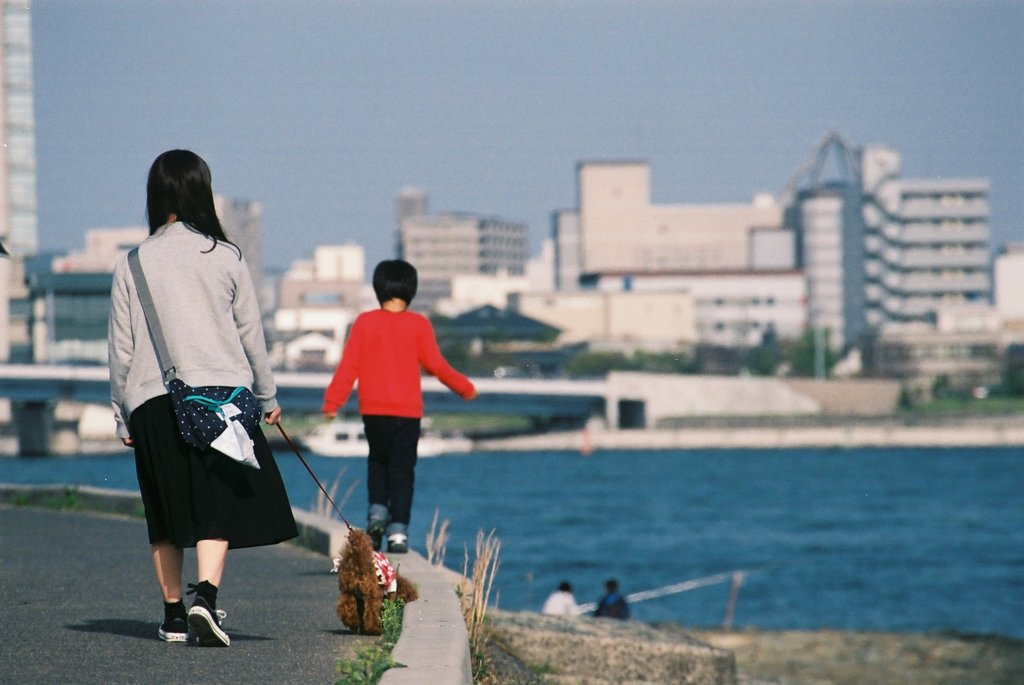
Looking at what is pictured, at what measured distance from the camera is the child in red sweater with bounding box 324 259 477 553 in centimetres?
809

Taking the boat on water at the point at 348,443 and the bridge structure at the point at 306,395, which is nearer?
the bridge structure at the point at 306,395

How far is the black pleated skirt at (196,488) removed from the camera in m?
5.50

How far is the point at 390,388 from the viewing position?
26.6ft

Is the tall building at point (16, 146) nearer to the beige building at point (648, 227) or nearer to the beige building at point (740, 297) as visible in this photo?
the beige building at point (740, 297)

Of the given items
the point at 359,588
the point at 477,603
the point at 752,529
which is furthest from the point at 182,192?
the point at 752,529

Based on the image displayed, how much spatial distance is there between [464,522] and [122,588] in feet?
116

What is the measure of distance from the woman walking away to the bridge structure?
6265 cm

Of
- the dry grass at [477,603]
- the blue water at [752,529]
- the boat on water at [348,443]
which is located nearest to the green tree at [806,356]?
the boat on water at [348,443]

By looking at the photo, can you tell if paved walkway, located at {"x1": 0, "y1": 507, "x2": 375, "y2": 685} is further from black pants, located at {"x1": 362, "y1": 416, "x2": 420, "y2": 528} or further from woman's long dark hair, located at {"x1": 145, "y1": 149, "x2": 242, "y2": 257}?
woman's long dark hair, located at {"x1": 145, "y1": 149, "x2": 242, "y2": 257}

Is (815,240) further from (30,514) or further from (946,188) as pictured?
(30,514)

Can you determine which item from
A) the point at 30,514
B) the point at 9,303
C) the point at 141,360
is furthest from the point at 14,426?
the point at 141,360

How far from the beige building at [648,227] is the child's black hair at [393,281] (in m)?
167

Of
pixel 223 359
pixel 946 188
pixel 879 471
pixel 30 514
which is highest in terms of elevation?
pixel 946 188

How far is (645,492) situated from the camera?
61.0m
